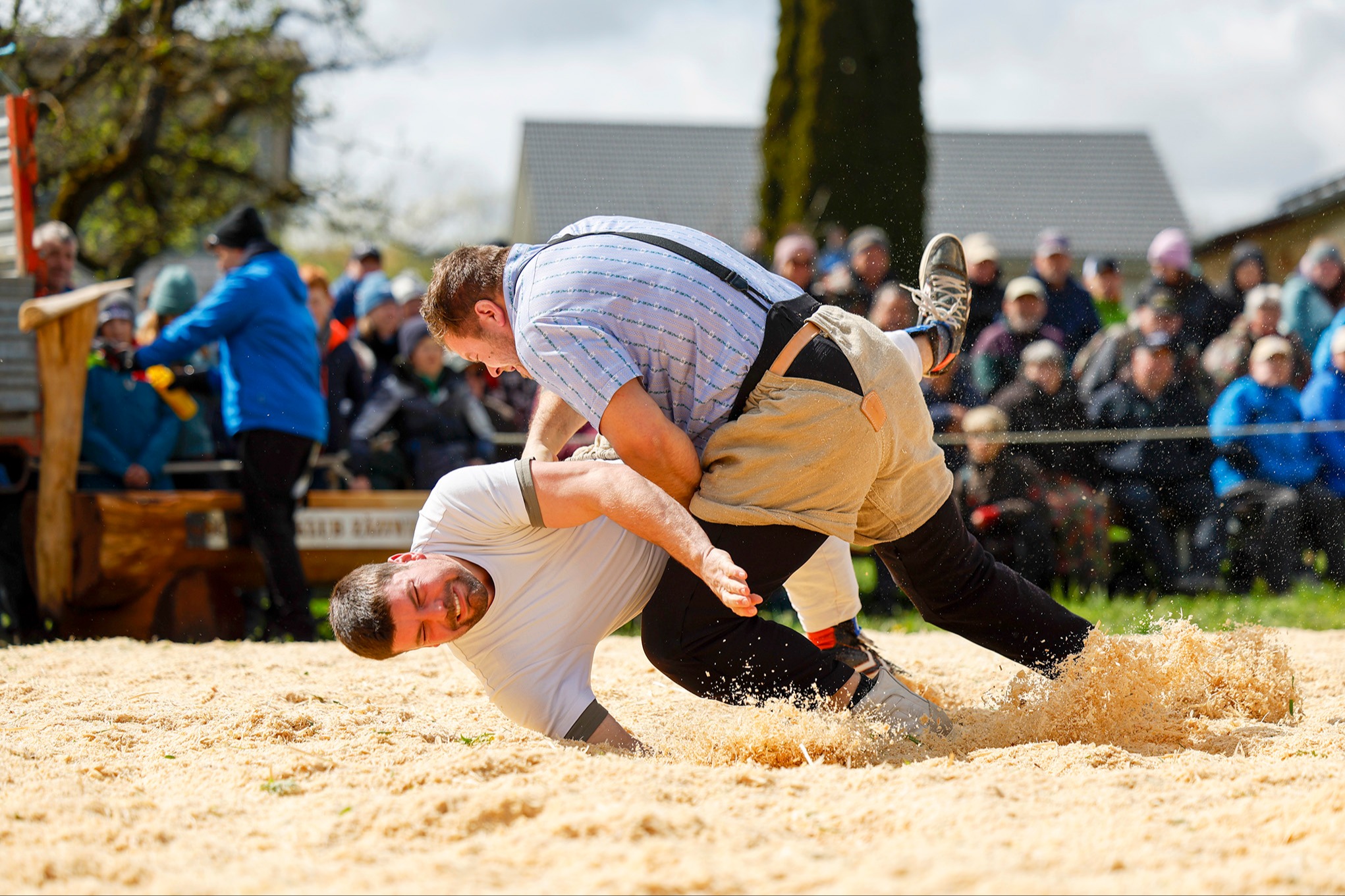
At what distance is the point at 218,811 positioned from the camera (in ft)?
8.36

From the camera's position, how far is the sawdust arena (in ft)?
6.78

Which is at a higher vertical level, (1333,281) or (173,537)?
(1333,281)

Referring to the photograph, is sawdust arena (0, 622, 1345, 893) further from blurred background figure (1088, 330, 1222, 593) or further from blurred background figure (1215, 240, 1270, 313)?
blurred background figure (1215, 240, 1270, 313)

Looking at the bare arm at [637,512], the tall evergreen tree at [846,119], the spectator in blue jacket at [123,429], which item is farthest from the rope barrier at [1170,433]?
the tall evergreen tree at [846,119]

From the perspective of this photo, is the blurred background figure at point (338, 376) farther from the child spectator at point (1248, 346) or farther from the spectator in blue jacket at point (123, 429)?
the child spectator at point (1248, 346)

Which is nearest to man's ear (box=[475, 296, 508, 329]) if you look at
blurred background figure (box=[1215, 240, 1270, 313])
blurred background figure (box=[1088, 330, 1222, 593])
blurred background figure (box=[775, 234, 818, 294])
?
blurred background figure (box=[775, 234, 818, 294])

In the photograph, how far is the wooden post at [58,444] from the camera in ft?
18.5

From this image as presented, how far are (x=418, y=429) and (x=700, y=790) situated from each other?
4.53 m

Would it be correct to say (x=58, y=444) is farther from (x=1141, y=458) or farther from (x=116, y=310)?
(x=1141, y=458)

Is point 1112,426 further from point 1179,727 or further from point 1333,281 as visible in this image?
point 1179,727

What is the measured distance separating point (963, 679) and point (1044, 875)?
2.25 meters

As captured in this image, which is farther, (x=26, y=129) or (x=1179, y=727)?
(x=26, y=129)

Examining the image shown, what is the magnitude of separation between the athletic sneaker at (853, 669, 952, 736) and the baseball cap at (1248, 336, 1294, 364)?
4.48 m

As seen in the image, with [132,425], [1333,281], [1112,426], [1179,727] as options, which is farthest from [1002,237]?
[1179,727]
